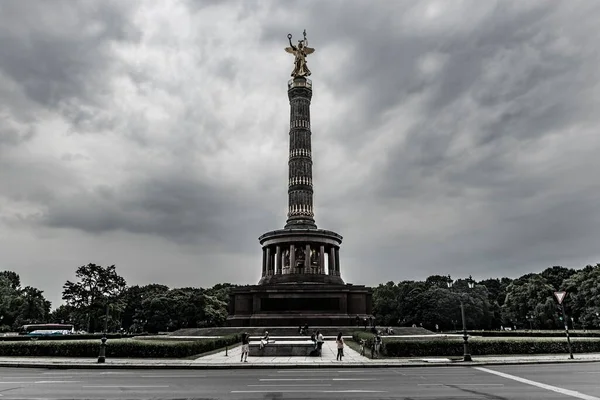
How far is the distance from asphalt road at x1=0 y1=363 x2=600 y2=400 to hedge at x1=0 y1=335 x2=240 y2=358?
5.07 m

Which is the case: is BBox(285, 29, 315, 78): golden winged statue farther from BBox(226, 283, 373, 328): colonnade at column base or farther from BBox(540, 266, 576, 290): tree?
BBox(540, 266, 576, 290): tree

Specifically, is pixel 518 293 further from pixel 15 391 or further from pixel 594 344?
pixel 15 391

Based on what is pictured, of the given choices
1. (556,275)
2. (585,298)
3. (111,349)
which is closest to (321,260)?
(585,298)

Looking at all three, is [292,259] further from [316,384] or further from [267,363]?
[316,384]

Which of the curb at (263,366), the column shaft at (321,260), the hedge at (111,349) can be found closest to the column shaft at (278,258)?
the column shaft at (321,260)

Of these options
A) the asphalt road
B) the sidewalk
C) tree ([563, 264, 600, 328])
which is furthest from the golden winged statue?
the asphalt road

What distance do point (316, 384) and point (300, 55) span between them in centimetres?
5834

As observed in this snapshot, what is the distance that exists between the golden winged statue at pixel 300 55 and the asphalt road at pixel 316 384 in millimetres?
52172

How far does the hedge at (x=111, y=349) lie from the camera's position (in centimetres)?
2541

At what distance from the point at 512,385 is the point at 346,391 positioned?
210 inches

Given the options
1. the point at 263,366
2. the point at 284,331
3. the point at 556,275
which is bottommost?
the point at 263,366

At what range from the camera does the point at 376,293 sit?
331 feet

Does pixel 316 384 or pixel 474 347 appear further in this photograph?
pixel 474 347

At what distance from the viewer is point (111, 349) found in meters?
26.0
